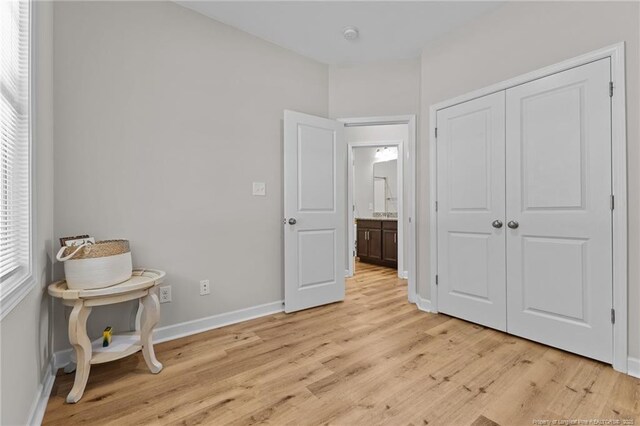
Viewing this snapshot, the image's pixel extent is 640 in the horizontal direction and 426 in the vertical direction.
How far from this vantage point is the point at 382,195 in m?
5.87

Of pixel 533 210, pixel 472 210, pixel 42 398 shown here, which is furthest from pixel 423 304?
pixel 42 398

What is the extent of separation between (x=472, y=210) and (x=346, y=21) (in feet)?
6.46

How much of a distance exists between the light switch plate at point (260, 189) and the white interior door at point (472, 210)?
1.65m

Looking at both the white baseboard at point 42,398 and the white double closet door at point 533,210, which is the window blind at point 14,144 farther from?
the white double closet door at point 533,210

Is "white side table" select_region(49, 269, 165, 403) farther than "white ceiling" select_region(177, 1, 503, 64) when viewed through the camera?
No

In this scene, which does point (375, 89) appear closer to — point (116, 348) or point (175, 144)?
point (175, 144)

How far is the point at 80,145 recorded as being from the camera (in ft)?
6.50

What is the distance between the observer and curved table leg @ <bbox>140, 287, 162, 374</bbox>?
1797 millimetres

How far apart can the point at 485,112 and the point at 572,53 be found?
0.61 metres

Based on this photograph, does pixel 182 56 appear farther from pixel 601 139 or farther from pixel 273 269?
pixel 601 139

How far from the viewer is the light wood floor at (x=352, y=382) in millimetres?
1440

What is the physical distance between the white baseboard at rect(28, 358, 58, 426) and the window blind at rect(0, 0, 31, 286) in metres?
0.63

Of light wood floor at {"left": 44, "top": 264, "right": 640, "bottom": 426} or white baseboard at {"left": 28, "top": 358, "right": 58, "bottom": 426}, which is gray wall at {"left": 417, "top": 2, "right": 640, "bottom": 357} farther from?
white baseboard at {"left": 28, "top": 358, "right": 58, "bottom": 426}

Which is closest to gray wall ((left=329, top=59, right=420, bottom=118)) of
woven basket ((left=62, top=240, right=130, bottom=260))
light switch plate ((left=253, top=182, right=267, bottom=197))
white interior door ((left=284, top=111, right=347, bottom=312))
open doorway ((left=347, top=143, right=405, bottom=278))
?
white interior door ((left=284, top=111, right=347, bottom=312))
